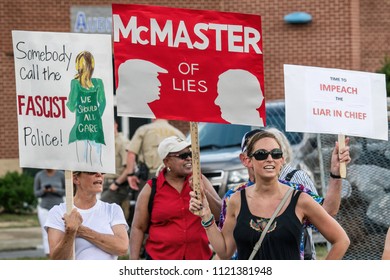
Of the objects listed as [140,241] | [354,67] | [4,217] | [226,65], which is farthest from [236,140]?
[354,67]

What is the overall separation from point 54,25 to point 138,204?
18972mm

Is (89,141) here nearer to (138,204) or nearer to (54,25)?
(138,204)

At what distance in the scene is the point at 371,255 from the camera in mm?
9969

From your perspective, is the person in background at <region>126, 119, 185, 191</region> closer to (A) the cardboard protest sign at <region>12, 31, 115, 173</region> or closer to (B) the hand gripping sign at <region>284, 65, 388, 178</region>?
(B) the hand gripping sign at <region>284, 65, 388, 178</region>

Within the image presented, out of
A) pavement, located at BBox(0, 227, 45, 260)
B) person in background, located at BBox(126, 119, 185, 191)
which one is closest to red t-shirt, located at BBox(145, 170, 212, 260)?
person in background, located at BBox(126, 119, 185, 191)

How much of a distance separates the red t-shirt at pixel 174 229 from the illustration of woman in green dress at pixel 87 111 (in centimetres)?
111

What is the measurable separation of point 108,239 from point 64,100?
926mm

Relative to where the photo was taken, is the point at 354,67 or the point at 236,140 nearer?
the point at 236,140

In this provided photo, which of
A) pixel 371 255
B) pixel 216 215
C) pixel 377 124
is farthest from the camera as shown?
pixel 371 255

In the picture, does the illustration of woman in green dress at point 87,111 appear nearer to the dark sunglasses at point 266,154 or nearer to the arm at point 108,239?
the arm at point 108,239

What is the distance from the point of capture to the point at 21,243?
1878 centimetres

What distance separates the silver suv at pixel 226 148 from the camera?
13.7m

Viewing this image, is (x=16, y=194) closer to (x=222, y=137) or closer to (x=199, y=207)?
(x=222, y=137)

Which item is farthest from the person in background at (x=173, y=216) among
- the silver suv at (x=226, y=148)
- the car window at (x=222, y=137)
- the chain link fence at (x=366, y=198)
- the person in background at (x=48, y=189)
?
the person in background at (x=48, y=189)
